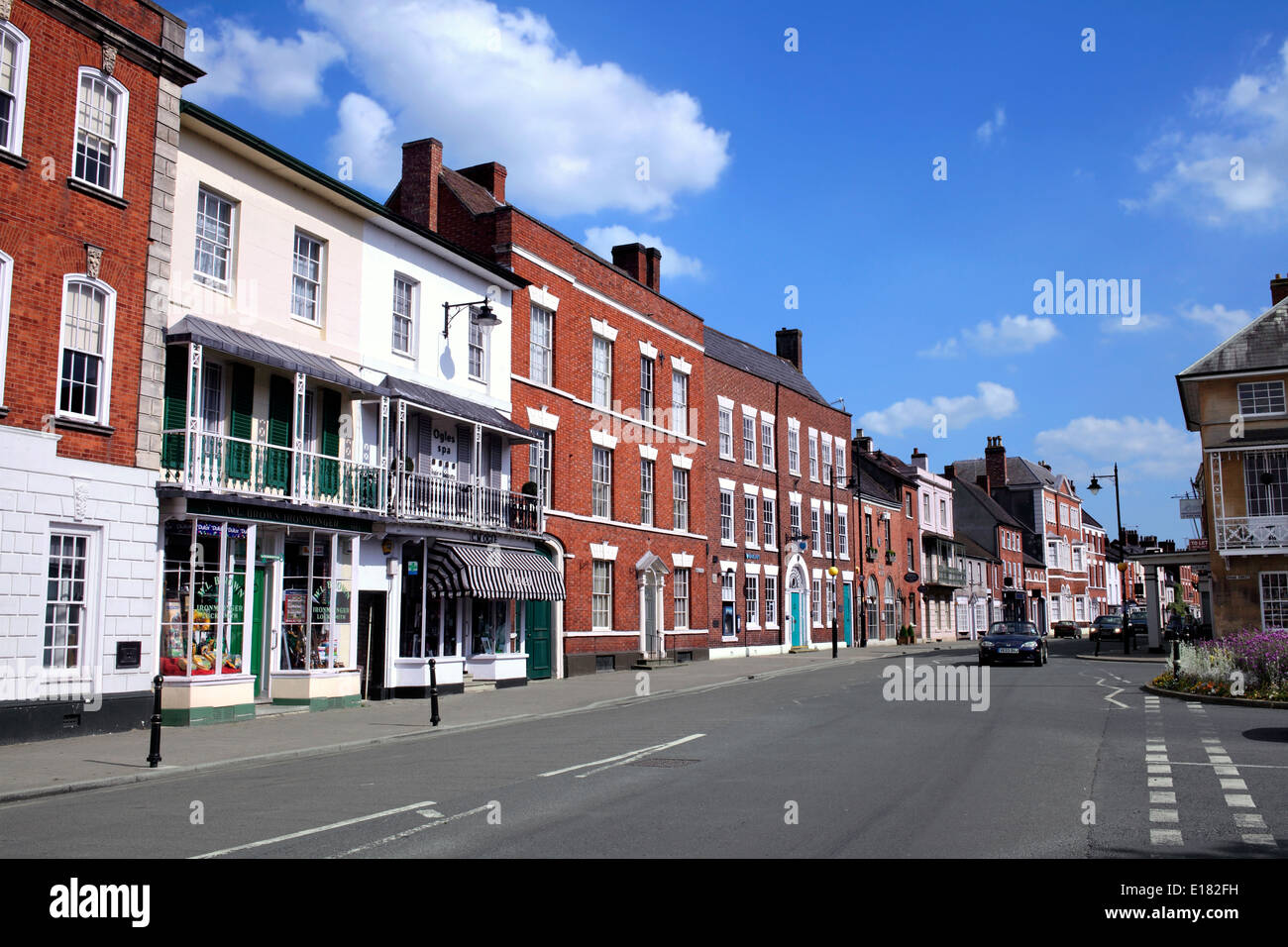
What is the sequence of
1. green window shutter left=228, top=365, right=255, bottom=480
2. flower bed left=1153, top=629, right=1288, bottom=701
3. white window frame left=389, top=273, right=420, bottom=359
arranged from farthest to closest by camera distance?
white window frame left=389, top=273, right=420, bottom=359, flower bed left=1153, top=629, right=1288, bottom=701, green window shutter left=228, top=365, right=255, bottom=480

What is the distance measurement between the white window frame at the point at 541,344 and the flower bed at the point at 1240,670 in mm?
16913

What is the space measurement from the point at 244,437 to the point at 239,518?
5.63ft

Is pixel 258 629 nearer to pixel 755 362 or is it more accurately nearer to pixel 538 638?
pixel 538 638

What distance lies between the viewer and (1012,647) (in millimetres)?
31203

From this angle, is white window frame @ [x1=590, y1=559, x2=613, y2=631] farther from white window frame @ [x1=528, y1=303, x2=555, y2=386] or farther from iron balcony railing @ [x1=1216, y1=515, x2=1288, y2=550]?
iron balcony railing @ [x1=1216, y1=515, x2=1288, y2=550]

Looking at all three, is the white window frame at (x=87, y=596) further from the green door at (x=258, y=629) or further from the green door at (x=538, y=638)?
the green door at (x=538, y=638)

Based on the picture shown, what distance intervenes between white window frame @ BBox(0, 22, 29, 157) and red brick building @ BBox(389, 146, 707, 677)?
44.1 feet

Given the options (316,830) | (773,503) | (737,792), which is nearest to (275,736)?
(316,830)

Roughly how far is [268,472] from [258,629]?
2.88m

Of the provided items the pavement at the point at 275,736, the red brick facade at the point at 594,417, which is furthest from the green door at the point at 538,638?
the pavement at the point at 275,736

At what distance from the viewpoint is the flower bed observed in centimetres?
1962

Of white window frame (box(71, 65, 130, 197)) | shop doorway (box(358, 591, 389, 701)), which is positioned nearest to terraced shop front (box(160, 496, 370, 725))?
shop doorway (box(358, 591, 389, 701))
